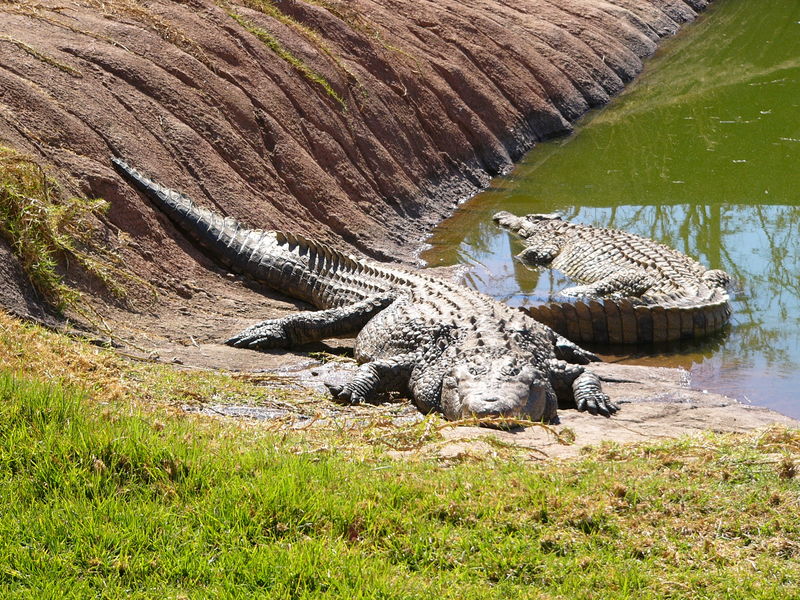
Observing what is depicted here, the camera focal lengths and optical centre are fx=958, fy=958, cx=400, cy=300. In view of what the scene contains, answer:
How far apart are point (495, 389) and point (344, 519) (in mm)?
2648

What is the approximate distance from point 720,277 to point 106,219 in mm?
6839

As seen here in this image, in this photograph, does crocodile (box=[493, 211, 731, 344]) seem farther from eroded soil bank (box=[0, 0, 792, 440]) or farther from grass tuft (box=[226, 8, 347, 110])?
grass tuft (box=[226, 8, 347, 110])

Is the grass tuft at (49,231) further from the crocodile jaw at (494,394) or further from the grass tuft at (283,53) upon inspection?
the grass tuft at (283,53)

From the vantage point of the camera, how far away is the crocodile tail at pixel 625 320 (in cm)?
950

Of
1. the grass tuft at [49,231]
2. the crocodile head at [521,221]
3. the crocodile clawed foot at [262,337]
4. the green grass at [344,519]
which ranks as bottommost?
the green grass at [344,519]

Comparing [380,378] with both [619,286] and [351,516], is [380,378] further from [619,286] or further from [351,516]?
[619,286]

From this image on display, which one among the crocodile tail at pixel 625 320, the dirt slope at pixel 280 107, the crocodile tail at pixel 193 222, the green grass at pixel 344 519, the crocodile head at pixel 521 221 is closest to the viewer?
the green grass at pixel 344 519

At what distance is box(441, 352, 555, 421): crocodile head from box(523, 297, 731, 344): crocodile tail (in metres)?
2.57

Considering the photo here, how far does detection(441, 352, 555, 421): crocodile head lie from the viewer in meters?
6.20

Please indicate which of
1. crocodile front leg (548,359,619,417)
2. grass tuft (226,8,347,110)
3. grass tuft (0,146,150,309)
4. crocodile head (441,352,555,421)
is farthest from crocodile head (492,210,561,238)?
crocodile head (441,352,555,421)

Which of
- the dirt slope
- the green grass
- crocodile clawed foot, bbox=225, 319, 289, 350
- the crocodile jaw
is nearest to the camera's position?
the green grass

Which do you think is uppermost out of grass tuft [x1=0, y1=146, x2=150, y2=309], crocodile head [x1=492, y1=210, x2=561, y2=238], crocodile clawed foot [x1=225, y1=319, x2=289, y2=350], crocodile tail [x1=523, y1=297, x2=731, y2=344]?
crocodile head [x1=492, y1=210, x2=561, y2=238]

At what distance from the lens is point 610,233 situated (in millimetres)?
12992

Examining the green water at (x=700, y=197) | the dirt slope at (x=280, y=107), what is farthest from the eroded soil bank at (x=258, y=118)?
the green water at (x=700, y=197)
